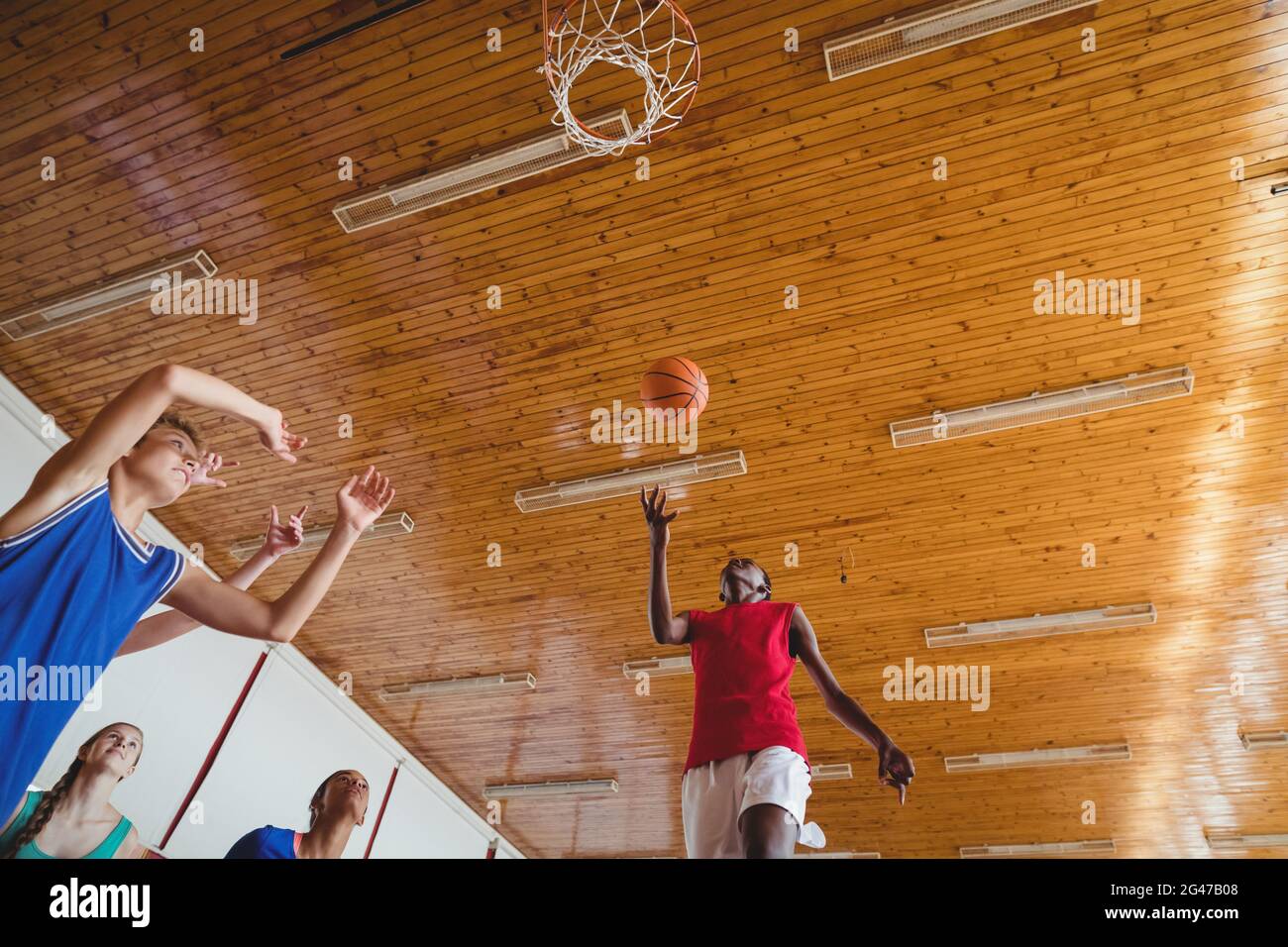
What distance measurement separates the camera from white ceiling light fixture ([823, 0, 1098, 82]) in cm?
537

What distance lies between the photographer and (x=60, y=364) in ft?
27.9

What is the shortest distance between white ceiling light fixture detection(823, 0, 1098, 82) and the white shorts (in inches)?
178

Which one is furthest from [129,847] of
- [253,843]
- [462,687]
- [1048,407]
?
[1048,407]

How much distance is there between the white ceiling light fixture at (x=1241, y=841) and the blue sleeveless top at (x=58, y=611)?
606 inches

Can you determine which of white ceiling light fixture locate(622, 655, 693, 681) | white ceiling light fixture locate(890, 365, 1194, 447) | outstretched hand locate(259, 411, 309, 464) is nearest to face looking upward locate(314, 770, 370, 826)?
outstretched hand locate(259, 411, 309, 464)

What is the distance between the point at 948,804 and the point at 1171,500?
20.4ft

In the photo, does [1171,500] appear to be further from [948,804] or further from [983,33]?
[948,804]

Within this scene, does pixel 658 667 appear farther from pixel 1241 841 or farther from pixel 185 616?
pixel 1241 841

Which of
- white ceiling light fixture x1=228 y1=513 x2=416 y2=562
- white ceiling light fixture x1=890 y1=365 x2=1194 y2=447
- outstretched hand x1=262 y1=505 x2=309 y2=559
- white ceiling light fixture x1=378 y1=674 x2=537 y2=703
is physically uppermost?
white ceiling light fixture x1=890 y1=365 x2=1194 y2=447

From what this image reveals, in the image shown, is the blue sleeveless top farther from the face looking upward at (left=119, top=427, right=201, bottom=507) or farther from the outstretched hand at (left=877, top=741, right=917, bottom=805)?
the outstretched hand at (left=877, top=741, right=917, bottom=805)

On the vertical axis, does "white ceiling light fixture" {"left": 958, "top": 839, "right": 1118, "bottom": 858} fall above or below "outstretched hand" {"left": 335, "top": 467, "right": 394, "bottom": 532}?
above

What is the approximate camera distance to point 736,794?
2.81 m

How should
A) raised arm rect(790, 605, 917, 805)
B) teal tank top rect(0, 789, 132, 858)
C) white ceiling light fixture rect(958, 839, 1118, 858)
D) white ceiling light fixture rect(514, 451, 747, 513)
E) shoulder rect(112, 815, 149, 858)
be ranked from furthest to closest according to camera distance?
white ceiling light fixture rect(958, 839, 1118, 858) < white ceiling light fixture rect(514, 451, 747, 513) < shoulder rect(112, 815, 149, 858) < teal tank top rect(0, 789, 132, 858) < raised arm rect(790, 605, 917, 805)
